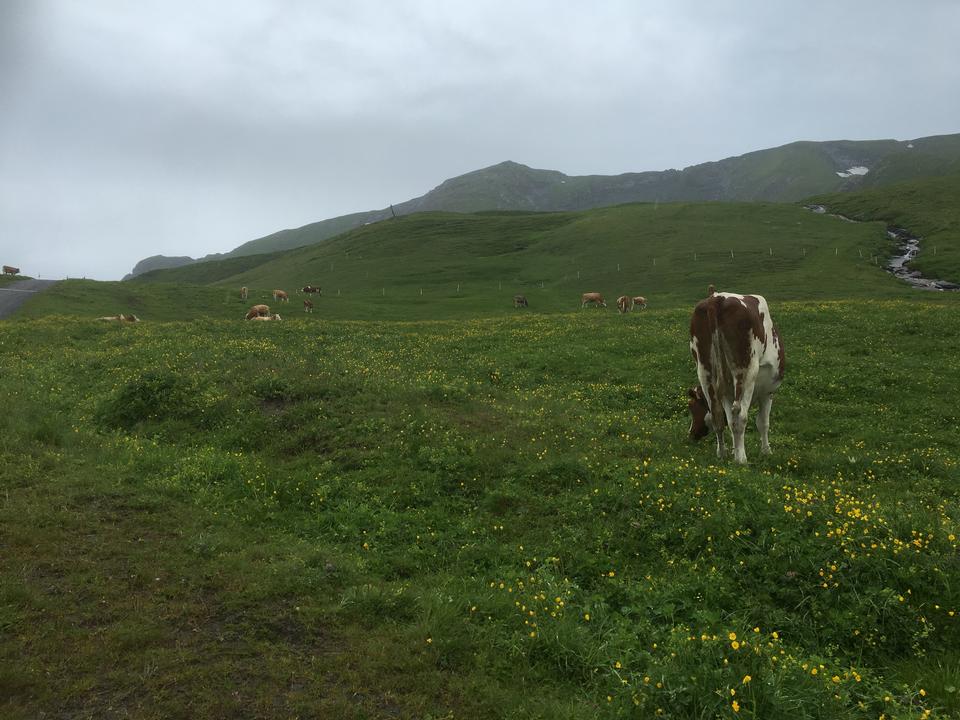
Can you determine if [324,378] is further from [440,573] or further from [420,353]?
[440,573]

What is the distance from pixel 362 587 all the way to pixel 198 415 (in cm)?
942

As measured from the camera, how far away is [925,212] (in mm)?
97438

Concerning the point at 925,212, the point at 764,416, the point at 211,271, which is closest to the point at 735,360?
the point at 764,416

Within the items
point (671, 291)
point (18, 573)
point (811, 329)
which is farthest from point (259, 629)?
point (671, 291)

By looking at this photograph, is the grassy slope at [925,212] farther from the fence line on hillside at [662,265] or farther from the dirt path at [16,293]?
the dirt path at [16,293]

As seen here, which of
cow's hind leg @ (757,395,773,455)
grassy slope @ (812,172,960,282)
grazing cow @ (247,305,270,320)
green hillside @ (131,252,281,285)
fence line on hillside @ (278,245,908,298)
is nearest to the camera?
cow's hind leg @ (757,395,773,455)

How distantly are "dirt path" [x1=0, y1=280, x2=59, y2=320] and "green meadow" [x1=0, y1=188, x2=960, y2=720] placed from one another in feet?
117

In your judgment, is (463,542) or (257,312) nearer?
(463,542)

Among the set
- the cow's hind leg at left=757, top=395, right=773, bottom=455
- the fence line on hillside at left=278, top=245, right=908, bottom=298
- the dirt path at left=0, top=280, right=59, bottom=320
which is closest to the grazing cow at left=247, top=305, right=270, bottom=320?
the dirt path at left=0, top=280, right=59, bottom=320

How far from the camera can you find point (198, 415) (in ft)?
48.6

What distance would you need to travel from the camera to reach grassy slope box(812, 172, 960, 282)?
6888 centimetres

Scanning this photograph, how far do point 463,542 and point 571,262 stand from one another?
85061 mm

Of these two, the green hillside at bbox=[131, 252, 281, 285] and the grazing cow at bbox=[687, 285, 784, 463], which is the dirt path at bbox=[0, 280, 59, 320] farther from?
the green hillside at bbox=[131, 252, 281, 285]

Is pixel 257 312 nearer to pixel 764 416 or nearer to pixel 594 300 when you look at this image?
pixel 594 300
